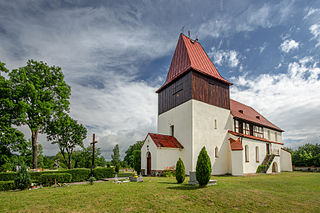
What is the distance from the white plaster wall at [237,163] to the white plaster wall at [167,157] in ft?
19.6

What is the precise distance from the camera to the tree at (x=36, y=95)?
807 inches

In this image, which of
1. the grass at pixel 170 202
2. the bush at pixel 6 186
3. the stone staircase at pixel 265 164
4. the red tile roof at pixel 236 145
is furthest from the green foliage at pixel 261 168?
the bush at pixel 6 186

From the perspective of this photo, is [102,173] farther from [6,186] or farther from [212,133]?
[212,133]

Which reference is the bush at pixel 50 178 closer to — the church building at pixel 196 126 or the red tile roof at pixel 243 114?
the church building at pixel 196 126

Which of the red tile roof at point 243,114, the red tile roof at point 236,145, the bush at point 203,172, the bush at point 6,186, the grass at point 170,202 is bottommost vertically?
A: the bush at point 6,186

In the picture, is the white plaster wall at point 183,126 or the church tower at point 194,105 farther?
the church tower at point 194,105

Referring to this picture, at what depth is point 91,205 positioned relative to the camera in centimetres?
777

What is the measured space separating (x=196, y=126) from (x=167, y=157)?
4419mm

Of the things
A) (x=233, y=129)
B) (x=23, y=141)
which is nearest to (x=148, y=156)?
(x=233, y=129)

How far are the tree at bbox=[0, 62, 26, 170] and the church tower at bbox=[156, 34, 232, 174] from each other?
51.7ft

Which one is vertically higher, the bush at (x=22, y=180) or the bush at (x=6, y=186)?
the bush at (x=22, y=180)

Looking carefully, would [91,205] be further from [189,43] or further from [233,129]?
[189,43]

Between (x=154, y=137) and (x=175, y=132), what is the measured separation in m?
2.90

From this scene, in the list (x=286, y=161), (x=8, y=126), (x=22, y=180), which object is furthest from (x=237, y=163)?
(x=8, y=126)
